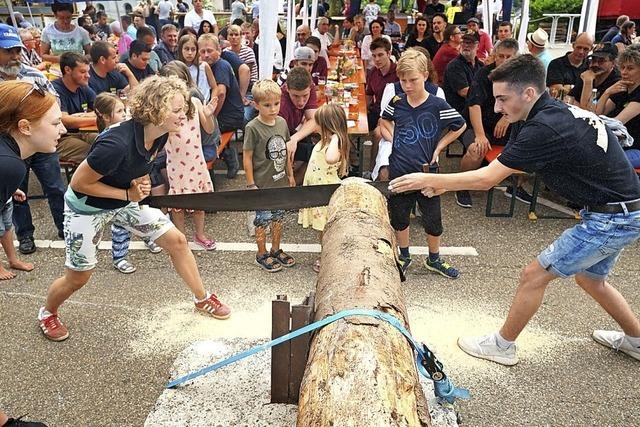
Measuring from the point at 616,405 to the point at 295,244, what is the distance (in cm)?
297

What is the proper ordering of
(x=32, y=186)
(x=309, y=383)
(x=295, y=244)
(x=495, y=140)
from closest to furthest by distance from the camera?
(x=309, y=383) < (x=295, y=244) < (x=495, y=140) < (x=32, y=186)

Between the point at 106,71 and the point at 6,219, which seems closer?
the point at 6,219

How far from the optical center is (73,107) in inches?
222

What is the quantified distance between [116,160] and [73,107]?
317 centimetres

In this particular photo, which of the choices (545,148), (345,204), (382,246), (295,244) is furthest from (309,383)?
(295,244)

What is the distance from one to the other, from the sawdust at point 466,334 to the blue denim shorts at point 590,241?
2.58 ft

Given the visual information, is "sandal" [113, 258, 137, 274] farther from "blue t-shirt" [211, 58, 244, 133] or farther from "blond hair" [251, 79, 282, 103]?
"blue t-shirt" [211, 58, 244, 133]

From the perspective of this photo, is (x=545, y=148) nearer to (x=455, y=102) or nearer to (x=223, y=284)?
(x=223, y=284)

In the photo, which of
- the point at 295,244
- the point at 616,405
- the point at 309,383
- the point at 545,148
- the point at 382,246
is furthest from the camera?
the point at 295,244

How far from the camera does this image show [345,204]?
2902 mm

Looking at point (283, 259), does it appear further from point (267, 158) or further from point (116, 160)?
point (116, 160)

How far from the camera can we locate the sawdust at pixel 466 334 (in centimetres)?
342

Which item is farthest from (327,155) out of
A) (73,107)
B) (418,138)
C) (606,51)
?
(606,51)

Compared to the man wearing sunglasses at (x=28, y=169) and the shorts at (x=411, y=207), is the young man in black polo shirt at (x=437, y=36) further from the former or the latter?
the man wearing sunglasses at (x=28, y=169)
